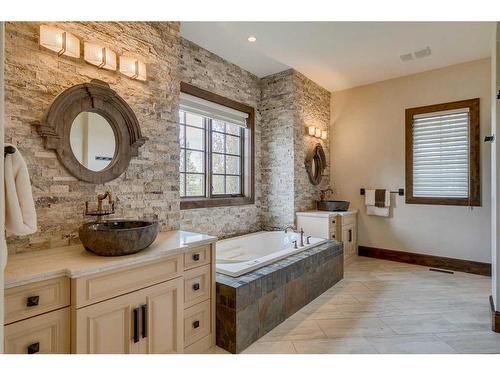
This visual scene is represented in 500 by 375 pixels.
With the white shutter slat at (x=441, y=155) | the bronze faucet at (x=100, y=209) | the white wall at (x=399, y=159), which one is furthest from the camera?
the white shutter slat at (x=441, y=155)

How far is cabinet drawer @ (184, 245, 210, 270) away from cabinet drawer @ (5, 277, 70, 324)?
73 centimetres

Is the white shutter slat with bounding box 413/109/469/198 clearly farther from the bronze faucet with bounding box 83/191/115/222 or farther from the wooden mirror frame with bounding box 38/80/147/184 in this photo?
the bronze faucet with bounding box 83/191/115/222

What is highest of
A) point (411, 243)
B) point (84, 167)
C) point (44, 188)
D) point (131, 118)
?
point (131, 118)

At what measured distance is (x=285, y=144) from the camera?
429 centimetres

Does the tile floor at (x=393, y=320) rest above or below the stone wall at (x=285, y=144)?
below

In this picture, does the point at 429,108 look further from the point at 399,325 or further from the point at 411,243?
the point at 399,325

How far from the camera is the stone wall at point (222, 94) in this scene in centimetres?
338

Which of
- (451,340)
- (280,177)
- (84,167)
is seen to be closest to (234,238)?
(280,177)

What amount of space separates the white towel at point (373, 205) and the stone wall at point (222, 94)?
189cm

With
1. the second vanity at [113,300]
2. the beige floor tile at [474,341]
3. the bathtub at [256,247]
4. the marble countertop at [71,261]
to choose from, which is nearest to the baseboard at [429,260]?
the bathtub at [256,247]

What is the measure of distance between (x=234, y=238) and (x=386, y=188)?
2.75m

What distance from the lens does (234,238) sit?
375 centimetres

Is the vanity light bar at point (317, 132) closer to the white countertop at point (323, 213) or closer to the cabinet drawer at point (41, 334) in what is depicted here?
the white countertop at point (323, 213)

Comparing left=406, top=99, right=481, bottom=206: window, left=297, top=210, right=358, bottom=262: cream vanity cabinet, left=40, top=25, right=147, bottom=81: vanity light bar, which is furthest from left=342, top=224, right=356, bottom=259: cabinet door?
left=40, top=25, right=147, bottom=81: vanity light bar
